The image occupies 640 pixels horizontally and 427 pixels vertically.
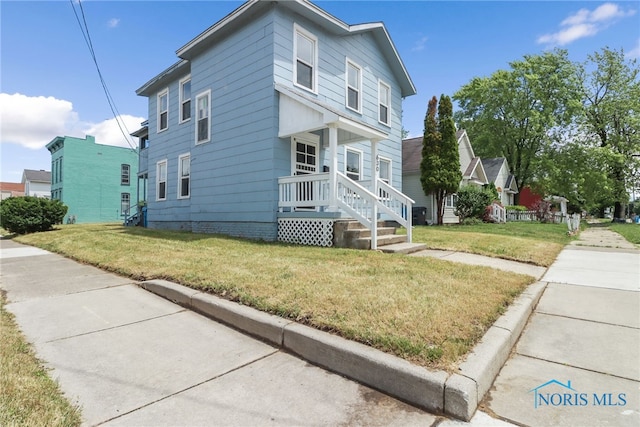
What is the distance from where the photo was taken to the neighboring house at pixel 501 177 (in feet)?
93.6

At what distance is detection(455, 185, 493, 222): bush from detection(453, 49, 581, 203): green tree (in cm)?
1631

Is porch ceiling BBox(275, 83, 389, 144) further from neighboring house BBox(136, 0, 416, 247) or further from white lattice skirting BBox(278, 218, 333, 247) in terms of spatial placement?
white lattice skirting BBox(278, 218, 333, 247)

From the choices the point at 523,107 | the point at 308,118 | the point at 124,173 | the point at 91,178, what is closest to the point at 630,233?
the point at 308,118

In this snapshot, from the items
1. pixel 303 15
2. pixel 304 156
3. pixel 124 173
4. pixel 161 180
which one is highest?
pixel 303 15

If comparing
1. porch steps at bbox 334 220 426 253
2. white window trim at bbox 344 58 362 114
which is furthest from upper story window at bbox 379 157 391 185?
porch steps at bbox 334 220 426 253

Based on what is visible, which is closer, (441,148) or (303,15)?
(303,15)

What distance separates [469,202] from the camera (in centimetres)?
1797

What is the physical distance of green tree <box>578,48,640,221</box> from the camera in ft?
78.6

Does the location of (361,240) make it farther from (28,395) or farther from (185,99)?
(185,99)

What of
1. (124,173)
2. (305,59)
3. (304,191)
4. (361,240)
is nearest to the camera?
(361,240)

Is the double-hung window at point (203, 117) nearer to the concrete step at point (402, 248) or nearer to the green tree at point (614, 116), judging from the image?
the concrete step at point (402, 248)

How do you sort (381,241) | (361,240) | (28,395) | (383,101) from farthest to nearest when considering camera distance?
(383,101)
(381,241)
(361,240)
(28,395)

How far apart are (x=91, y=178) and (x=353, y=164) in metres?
27.3

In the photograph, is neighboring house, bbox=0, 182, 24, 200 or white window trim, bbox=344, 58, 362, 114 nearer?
white window trim, bbox=344, 58, 362, 114
